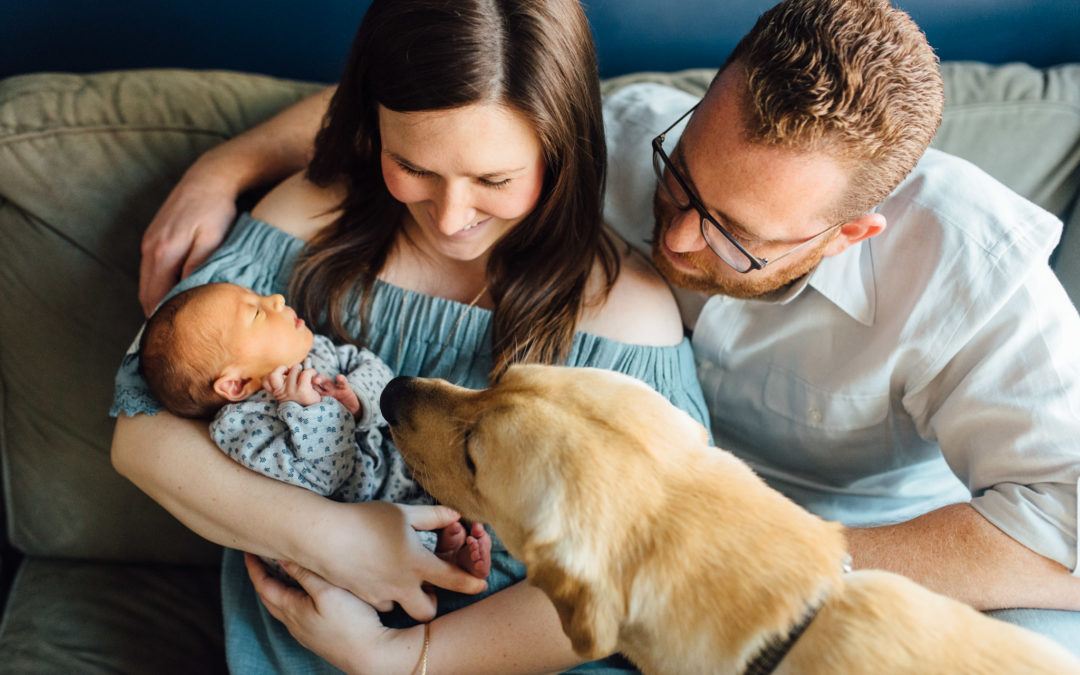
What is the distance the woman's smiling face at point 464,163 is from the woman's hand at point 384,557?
1.83 feet


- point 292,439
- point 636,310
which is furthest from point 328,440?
point 636,310

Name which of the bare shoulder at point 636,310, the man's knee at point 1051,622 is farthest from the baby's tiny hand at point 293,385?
the man's knee at point 1051,622

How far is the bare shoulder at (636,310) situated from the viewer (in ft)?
4.89

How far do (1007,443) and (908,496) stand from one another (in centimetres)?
49

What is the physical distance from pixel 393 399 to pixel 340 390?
22cm

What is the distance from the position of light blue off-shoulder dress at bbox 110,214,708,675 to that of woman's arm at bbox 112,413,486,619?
105 millimetres

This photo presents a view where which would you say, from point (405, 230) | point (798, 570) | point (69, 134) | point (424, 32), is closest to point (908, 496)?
point (798, 570)

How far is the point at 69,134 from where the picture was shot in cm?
167

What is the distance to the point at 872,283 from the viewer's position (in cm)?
148

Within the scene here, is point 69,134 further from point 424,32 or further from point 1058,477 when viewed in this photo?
point 1058,477

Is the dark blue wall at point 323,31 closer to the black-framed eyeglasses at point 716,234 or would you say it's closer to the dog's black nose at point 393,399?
the black-framed eyeglasses at point 716,234

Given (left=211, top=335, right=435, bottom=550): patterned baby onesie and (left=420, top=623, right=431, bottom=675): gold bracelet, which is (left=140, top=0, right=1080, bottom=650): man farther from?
(left=420, top=623, right=431, bottom=675): gold bracelet

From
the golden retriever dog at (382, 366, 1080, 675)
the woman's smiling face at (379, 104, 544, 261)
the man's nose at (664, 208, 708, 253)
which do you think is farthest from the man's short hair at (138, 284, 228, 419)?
the man's nose at (664, 208, 708, 253)

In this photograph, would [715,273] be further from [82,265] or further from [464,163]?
[82,265]
